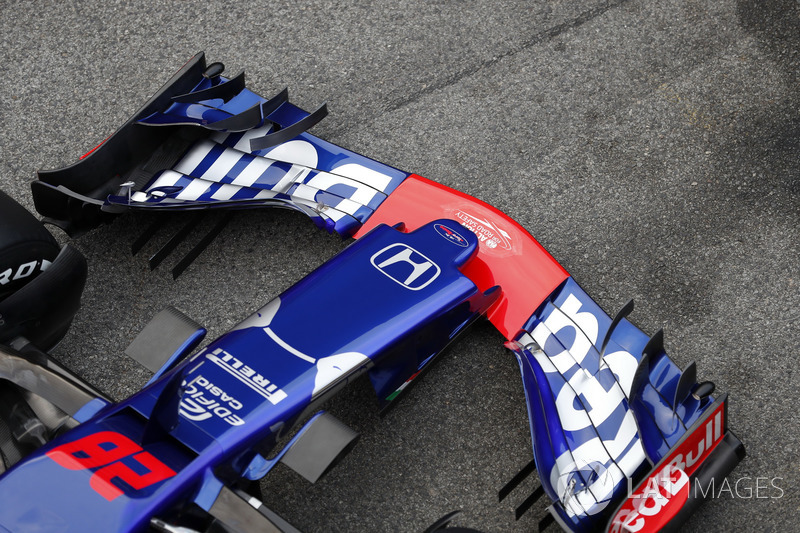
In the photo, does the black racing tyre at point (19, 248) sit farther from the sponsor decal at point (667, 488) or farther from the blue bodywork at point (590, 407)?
the sponsor decal at point (667, 488)

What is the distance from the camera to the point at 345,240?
353 centimetres

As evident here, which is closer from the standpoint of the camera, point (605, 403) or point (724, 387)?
point (605, 403)

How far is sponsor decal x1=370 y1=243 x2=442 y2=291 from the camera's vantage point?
2848mm

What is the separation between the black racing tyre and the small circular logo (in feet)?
4.78

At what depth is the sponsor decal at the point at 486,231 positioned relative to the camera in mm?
3113

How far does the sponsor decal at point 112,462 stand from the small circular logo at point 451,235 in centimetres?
131

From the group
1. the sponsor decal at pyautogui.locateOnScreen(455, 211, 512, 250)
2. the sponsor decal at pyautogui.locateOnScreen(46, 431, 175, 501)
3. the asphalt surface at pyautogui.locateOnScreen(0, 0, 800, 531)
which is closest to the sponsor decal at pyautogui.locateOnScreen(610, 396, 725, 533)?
the asphalt surface at pyautogui.locateOnScreen(0, 0, 800, 531)

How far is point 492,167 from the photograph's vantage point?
147 inches

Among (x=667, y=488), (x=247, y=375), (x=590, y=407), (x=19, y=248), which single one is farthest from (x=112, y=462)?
(x=667, y=488)

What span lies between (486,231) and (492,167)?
0.69m

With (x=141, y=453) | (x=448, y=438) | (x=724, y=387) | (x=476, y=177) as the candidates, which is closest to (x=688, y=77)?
(x=476, y=177)

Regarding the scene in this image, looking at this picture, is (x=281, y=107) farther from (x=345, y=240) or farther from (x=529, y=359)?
(x=529, y=359)

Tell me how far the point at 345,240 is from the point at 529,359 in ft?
3.53
